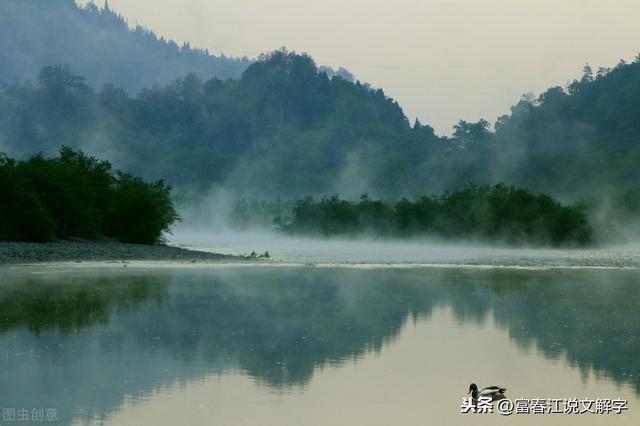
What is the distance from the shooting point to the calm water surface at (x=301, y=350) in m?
12.2

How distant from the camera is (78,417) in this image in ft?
37.7

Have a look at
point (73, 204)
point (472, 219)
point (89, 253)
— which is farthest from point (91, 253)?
point (472, 219)

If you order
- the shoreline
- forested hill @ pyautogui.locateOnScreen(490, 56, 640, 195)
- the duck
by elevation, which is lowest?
the duck

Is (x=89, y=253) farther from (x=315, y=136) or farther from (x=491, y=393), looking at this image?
(x=315, y=136)

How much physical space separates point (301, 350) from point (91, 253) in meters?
26.7

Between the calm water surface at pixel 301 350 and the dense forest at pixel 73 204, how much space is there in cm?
1553

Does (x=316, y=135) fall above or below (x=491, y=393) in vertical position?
above

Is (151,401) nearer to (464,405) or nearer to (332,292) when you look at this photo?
(464,405)

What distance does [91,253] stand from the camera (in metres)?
41.6

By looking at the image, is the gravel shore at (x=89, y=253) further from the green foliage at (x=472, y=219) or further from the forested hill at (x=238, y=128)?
the forested hill at (x=238, y=128)

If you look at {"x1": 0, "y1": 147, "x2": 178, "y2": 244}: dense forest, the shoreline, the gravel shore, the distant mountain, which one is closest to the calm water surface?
the shoreline

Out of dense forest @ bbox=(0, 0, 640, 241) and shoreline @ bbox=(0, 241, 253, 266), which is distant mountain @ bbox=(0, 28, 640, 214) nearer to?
dense forest @ bbox=(0, 0, 640, 241)

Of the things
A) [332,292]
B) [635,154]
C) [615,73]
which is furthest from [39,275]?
[615,73]

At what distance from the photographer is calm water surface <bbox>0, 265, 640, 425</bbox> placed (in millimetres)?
12242
